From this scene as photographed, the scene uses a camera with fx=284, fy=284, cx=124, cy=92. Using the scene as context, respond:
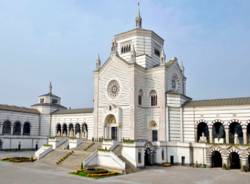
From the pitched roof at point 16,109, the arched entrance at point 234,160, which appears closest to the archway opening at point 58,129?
the pitched roof at point 16,109

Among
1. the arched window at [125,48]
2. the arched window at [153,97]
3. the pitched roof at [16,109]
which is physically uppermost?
the arched window at [125,48]

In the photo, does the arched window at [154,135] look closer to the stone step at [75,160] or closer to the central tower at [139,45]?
the central tower at [139,45]

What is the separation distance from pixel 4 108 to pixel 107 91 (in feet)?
69.7

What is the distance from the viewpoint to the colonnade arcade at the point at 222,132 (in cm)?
3605

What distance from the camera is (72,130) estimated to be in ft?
184

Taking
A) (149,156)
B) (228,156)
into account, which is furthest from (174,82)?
(228,156)

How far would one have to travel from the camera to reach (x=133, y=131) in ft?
131

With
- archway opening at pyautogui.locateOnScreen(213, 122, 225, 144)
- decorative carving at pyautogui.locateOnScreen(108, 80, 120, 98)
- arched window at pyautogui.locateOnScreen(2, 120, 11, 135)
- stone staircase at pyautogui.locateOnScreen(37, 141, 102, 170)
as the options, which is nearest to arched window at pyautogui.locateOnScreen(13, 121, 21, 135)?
arched window at pyautogui.locateOnScreen(2, 120, 11, 135)

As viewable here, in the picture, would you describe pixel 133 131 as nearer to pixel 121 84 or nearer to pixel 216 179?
pixel 121 84

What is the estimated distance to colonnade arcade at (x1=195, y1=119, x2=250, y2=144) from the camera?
36.0 meters

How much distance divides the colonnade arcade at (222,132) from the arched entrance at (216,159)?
5.19 ft

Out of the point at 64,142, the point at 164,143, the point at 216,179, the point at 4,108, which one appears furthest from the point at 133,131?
the point at 4,108

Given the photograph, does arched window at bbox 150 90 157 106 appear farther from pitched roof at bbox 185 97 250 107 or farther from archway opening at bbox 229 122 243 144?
archway opening at bbox 229 122 243 144

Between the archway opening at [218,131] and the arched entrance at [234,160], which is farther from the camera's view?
the archway opening at [218,131]
